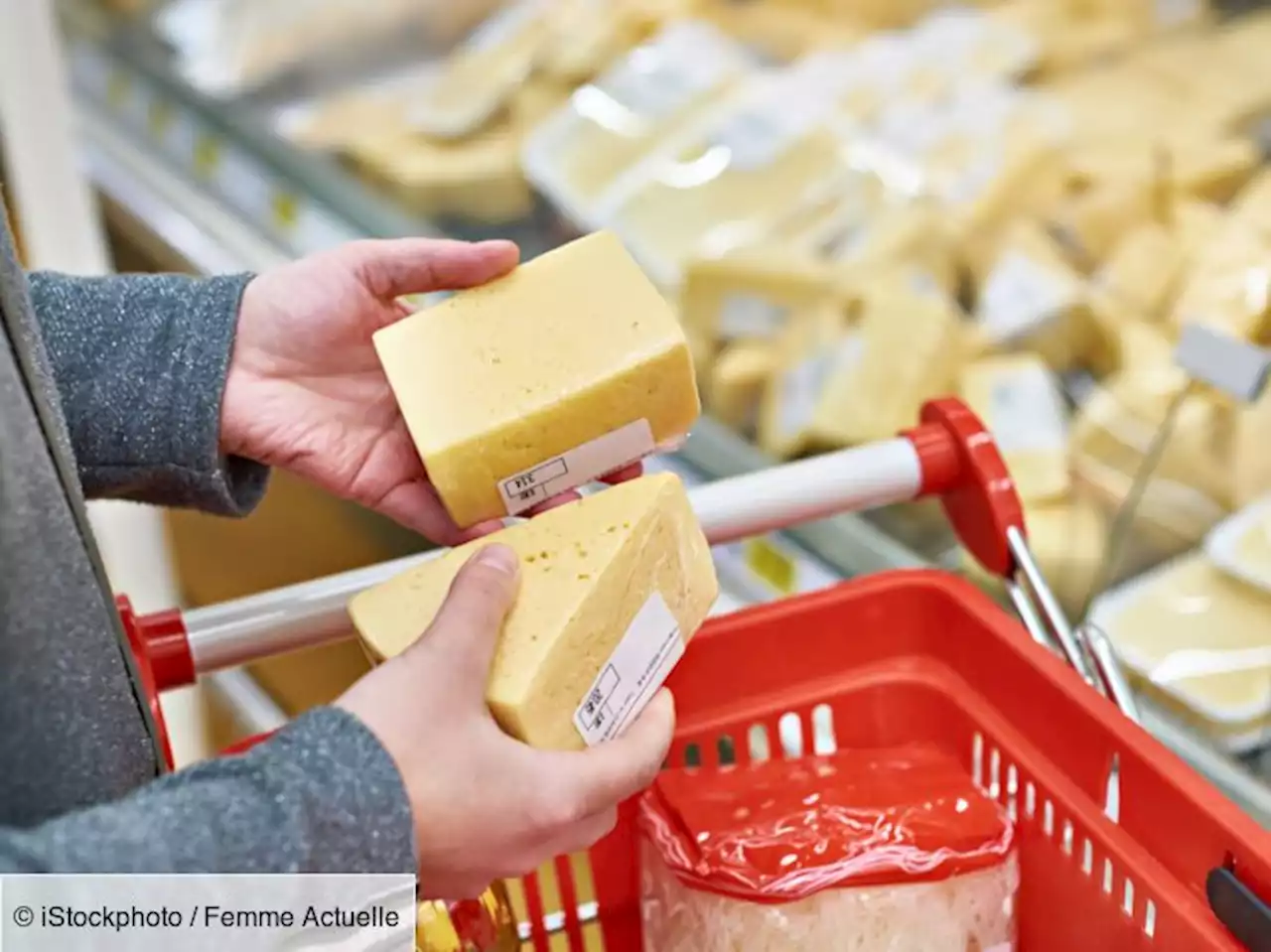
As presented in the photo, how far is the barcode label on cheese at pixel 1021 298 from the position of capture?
5.94 ft

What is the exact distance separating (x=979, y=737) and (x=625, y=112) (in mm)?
1482

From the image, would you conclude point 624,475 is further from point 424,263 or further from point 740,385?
point 740,385

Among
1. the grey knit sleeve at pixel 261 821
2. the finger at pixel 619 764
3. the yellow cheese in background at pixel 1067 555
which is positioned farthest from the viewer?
the yellow cheese in background at pixel 1067 555

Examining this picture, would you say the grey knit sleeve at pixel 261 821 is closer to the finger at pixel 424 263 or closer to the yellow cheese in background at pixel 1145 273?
the finger at pixel 424 263

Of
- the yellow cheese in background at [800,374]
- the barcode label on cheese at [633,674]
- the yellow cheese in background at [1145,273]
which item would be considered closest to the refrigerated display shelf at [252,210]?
the yellow cheese in background at [800,374]

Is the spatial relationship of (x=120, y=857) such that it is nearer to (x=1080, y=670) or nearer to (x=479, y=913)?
(x=479, y=913)

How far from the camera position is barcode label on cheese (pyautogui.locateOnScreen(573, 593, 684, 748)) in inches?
33.2

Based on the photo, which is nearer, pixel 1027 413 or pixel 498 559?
pixel 498 559

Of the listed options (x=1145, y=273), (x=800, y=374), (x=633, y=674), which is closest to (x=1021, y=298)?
(x=1145, y=273)

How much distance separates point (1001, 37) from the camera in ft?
7.62

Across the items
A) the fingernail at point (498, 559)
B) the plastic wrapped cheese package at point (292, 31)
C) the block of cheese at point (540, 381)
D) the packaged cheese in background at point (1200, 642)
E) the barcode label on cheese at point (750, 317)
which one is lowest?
the packaged cheese in background at point (1200, 642)

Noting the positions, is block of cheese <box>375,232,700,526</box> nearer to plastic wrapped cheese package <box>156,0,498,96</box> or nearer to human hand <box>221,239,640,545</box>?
human hand <box>221,239,640,545</box>

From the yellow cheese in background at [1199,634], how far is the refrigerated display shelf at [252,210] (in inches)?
1.7

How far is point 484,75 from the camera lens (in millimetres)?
2506
